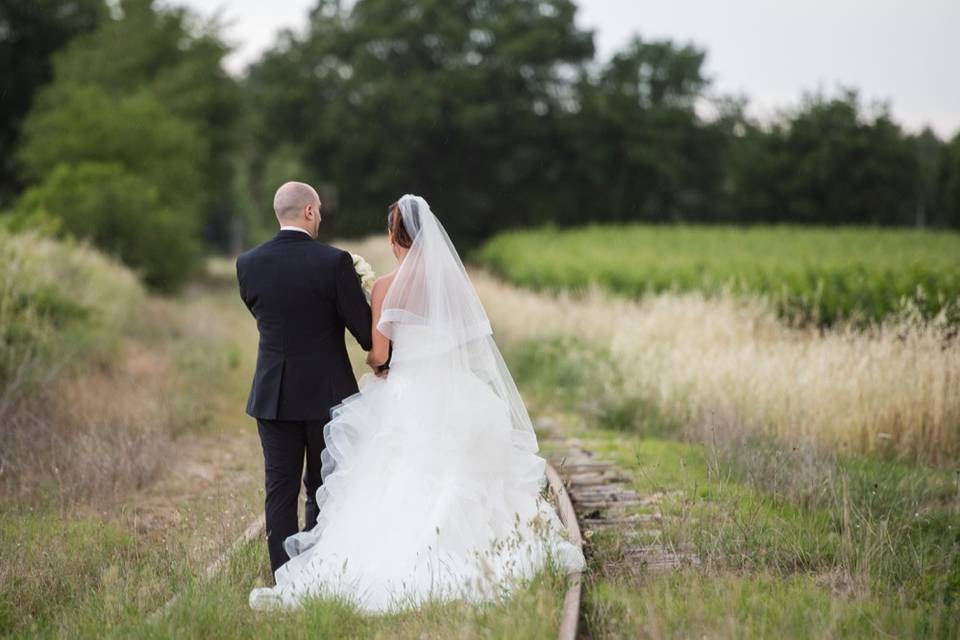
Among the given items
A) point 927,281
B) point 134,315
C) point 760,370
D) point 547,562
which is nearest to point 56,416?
point 547,562

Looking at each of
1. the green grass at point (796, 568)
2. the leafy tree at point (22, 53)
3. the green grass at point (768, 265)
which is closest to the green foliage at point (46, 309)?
the green grass at point (796, 568)

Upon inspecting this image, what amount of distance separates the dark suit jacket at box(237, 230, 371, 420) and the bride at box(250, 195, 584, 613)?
251 mm

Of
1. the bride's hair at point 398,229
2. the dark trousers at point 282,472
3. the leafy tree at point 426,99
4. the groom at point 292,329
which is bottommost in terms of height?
the dark trousers at point 282,472

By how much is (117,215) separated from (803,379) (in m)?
21.6

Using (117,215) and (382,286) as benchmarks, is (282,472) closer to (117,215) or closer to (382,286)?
(382,286)

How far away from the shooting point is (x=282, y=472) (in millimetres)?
5746

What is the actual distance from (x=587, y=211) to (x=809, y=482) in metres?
49.2

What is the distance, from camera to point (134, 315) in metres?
19.5

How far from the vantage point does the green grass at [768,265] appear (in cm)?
1375

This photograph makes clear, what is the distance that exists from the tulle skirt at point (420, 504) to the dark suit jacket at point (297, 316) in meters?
0.25

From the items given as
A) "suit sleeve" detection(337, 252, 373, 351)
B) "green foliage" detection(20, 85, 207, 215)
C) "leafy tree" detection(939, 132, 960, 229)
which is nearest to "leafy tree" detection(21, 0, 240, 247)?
"green foliage" detection(20, 85, 207, 215)

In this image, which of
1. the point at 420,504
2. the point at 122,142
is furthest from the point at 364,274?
the point at 122,142

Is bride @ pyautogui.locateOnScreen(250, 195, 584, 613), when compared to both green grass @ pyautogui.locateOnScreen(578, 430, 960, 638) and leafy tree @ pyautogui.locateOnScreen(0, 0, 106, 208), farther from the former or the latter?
leafy tree @ pyautogui.locateOnScreen(0, 0, 106, 208)

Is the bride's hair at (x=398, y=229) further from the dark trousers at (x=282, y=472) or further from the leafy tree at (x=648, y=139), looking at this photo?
the leafy tree at (x=648, y=139)
